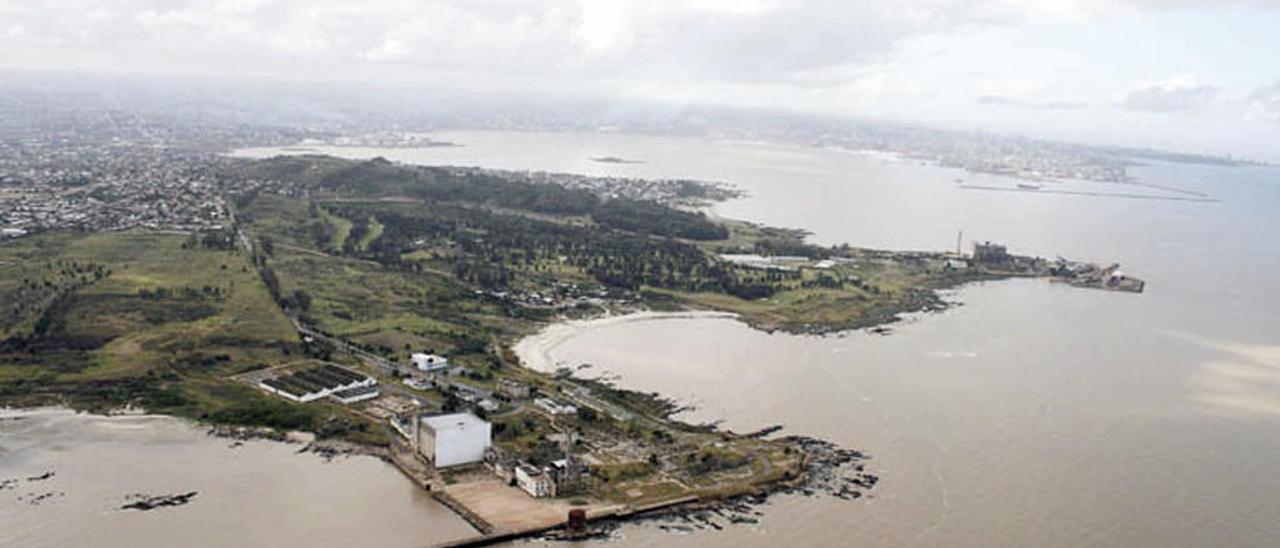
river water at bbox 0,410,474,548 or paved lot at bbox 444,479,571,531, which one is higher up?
paved lot at bbox 444,479,571,531

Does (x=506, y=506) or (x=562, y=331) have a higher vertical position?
(x=562, y=331)

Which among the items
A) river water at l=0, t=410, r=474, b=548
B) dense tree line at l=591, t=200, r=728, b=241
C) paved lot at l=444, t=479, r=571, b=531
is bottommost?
river water at l=0, t=410, r=474, b=548

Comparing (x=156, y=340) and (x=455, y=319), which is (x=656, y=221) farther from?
(x=156, y=340)

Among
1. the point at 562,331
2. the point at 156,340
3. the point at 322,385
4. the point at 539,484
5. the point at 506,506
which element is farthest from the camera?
the point at 562,331

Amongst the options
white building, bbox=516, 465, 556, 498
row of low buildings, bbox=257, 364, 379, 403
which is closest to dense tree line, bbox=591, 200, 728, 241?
row of low buildings, bbox=257, 364, 379, 403

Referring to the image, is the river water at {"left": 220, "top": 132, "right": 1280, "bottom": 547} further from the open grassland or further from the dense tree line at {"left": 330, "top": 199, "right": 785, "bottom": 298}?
the open grassland

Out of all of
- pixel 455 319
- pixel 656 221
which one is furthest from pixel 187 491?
pixel 656 221
